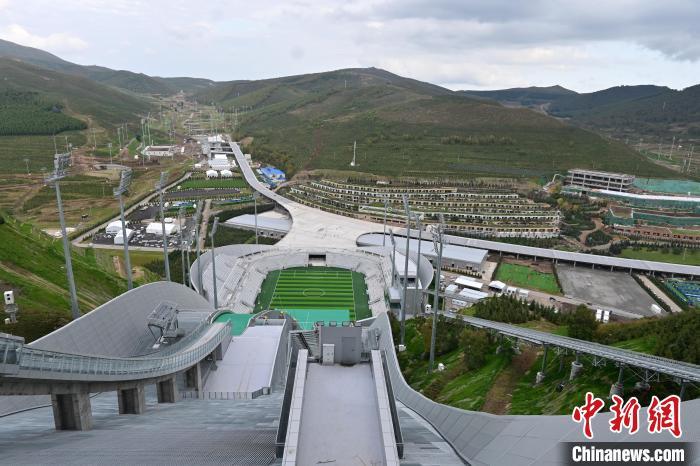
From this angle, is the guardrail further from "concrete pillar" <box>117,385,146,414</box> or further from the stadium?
"concrete pillar" <box>117,385,146,414</box>

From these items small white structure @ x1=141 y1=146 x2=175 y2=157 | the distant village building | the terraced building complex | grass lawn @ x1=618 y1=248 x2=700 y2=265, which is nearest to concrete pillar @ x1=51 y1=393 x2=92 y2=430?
the terraced building complex

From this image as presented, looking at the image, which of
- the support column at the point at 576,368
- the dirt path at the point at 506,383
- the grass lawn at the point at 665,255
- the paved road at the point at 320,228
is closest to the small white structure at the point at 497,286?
the paved road at the point at 320,228

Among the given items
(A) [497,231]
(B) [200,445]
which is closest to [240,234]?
(A) [497,231]

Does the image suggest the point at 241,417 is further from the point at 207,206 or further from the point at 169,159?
the point at 169,159

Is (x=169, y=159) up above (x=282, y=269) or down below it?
above

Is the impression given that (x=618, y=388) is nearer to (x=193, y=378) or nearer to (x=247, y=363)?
(x=193, y=378)

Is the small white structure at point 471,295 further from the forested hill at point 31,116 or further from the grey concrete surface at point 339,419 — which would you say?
the forested hill at point 31,116
